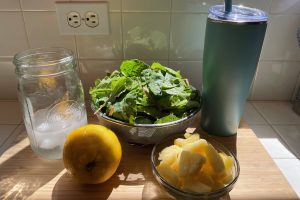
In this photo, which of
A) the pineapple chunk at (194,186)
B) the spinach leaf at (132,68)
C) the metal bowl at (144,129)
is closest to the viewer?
the pineapple chunk at (194,186)

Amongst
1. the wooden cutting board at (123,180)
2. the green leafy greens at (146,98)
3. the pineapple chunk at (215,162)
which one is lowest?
the wooden cutting board at (123,180)

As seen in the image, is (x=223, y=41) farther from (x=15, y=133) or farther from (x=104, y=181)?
(x=15, y=133)

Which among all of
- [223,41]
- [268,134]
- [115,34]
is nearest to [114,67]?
[115,34]

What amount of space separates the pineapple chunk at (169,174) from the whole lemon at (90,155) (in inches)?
3.4

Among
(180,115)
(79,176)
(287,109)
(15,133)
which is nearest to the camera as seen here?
(79,176)

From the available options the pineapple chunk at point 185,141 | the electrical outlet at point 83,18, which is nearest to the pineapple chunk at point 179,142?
the pineapple chunk at point 185,141

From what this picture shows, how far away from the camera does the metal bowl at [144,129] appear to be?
0.50m

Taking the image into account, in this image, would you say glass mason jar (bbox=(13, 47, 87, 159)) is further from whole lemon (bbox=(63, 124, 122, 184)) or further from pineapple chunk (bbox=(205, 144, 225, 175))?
pineapple chunk (bbox=(205, 144, 225, 175))

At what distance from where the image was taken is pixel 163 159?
1.51 ft

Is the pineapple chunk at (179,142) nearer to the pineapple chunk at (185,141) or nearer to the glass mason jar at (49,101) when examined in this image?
→ the pineapple chunk at (185,141)

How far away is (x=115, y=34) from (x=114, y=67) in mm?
96

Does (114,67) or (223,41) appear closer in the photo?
(223,41)

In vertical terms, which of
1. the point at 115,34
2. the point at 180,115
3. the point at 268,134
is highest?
the point at 115,34

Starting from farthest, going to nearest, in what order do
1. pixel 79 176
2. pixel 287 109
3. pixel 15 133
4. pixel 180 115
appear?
pixel 287 109, pixel 15 133, pixel 180 115, pixel 79 176
